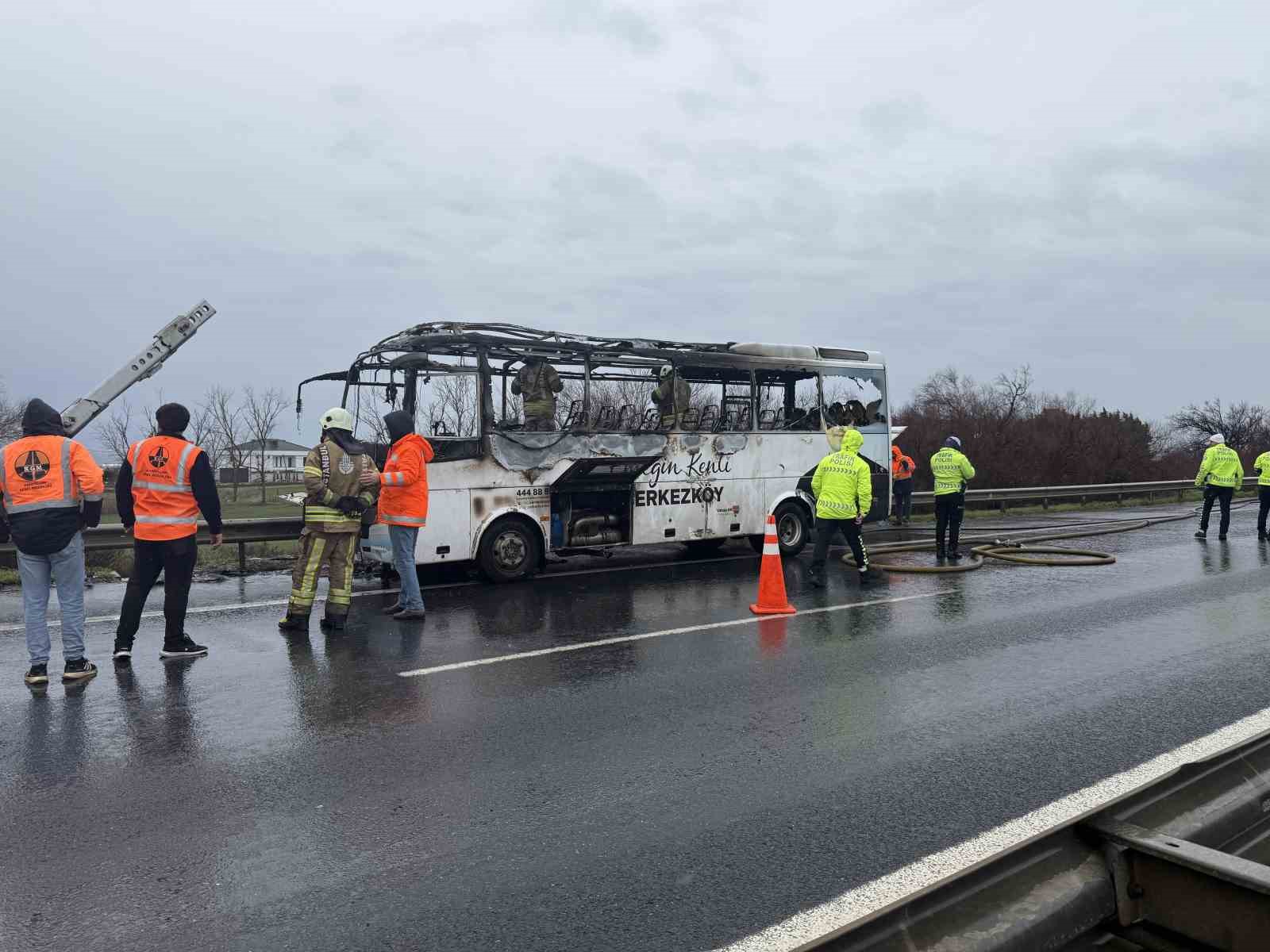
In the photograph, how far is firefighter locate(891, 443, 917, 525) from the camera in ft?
58.9

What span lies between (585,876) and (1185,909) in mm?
1927

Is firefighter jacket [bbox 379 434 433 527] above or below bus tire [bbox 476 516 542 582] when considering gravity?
above

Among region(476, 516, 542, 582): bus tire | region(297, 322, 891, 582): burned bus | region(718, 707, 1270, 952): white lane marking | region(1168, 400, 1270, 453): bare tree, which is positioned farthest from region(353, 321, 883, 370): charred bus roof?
region(1168, 400, 1270, 453): bare tree

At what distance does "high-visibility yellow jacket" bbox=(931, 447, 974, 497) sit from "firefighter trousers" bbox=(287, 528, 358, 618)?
7.66 meters

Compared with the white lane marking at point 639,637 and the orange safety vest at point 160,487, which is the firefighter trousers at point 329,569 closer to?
the orange safety vest at point 160,487

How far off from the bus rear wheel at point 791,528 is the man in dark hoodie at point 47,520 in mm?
8839

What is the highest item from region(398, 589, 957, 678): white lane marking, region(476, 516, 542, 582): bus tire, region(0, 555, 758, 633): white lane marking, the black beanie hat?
the black beanie hat

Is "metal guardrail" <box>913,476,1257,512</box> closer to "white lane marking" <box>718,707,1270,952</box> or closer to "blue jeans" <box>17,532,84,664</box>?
"white lane marking" <box>718,707,1270,952</box>

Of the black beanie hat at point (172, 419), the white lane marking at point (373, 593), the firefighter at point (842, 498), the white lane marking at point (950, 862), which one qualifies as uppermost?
the black beanie hat at point (172, 419)

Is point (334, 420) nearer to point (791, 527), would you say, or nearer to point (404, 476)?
point (404, 476)

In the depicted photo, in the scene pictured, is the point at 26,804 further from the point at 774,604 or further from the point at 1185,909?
the point at 774,604

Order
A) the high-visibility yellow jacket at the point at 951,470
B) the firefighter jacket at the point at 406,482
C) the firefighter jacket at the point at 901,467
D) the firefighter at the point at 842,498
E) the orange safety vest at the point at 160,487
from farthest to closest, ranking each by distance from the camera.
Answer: the firefighter jacket at the point at 901,467, the high-visibility yellow jacket at the point at 951,470, the firefighter at the point at 842,498, the firefighter jacket at the point at 406,482, the orange safety vest at the point at 160,487

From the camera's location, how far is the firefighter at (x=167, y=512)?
22.3ft

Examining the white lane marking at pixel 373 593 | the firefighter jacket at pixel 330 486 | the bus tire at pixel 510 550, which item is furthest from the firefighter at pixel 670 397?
the firefighter jacket at pixel 330 486
